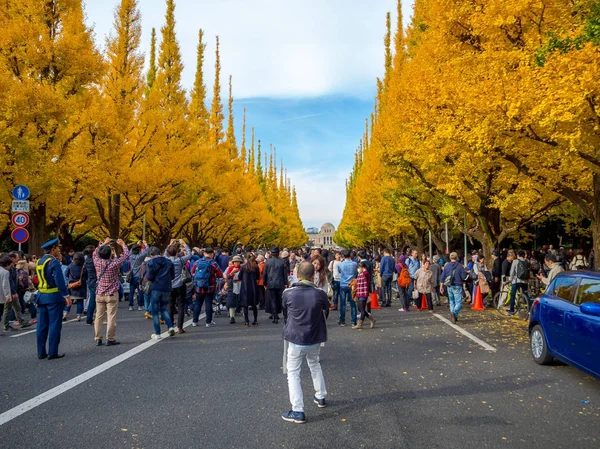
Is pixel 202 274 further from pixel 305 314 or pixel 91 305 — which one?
pixel 305 314

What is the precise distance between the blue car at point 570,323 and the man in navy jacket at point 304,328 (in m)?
2.91

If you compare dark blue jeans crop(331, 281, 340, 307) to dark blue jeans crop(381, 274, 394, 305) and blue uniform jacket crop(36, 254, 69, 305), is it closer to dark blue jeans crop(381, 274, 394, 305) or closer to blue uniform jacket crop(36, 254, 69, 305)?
dark blue jeans crop(381, 274, 394, 305)

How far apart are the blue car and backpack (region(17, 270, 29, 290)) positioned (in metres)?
11.0

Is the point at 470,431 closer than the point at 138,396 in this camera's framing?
Yes

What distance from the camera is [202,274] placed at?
408 inches

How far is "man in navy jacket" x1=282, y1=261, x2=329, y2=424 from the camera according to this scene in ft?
15.3

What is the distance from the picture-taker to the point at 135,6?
A: 69.4 ft

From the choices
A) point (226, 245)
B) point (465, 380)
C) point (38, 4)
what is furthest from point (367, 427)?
point (226, 245)

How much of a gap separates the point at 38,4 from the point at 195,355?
14012 mm

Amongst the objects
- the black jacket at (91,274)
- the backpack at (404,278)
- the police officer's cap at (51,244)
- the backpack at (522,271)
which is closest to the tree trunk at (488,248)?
the backpack at (522,271)

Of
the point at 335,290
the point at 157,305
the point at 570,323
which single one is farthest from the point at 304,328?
the point at 335,290

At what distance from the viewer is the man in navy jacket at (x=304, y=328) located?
4.65 m

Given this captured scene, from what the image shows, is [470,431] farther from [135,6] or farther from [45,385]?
[135,6]

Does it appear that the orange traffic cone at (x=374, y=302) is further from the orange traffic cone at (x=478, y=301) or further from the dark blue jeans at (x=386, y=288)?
the orange traffic cone at (x=478, y=301)
